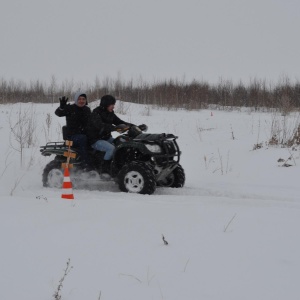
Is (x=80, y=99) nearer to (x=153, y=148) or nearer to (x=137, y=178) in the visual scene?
(x=153, y=148)

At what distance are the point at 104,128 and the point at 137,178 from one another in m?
1.09

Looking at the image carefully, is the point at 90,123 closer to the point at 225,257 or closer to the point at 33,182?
the point at 33,182

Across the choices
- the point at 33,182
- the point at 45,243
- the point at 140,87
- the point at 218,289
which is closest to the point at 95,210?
the point at 45,243

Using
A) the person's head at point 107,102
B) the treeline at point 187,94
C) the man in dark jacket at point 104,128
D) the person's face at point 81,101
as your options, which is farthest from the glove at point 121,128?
the treeline at point 187,94

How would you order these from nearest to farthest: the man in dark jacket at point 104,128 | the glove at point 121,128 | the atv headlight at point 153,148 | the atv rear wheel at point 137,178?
the atv rear wheel at point 137,178, the atv headlight at point 153,148, the glove at point 121,128, the man in dark jacket at point 104,128

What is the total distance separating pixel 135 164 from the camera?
6035 mm

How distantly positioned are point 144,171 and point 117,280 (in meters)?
3.28

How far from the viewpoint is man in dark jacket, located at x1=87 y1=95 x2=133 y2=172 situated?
650 centimetres

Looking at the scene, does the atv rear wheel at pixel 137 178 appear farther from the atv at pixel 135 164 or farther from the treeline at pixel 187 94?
the treeline at pixel 187 94

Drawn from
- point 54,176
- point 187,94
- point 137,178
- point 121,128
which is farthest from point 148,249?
point 187,94

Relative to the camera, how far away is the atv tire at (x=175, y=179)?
22.2ft

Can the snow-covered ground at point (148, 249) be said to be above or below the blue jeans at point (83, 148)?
below

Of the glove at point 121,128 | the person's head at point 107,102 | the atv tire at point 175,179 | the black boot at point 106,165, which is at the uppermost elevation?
the person's head at point 107,102

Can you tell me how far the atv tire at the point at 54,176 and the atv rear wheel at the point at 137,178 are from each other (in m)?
1.22
